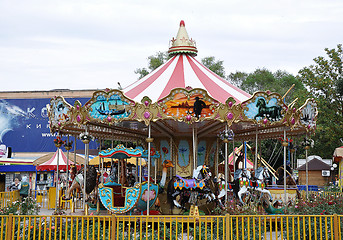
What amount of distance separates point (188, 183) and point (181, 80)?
3263mm

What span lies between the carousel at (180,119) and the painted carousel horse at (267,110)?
1.1 inches

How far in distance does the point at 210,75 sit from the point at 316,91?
530 inches

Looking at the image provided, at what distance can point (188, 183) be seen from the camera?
39.2ft

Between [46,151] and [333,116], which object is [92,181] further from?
[46,151]

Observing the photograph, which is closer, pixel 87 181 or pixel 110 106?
pixel 110 106

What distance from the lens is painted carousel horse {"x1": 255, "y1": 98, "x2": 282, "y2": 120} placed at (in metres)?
11.7

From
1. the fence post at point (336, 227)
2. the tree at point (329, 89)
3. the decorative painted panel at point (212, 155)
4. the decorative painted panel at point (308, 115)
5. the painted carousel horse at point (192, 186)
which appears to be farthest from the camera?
the tree at point (329, 89)

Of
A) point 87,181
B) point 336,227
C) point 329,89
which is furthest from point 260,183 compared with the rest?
point 329,89

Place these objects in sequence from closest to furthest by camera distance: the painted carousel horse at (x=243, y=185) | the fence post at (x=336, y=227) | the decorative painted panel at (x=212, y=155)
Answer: the fence post at (x=336, y=227)
the painted carousel horse at (x=243, y=185)
the decorative painted panel at (x=212, y=155)

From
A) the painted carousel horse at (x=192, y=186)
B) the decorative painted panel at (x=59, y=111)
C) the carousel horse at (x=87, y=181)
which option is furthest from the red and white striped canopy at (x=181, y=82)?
the carousel horse at (x=87, y=181)

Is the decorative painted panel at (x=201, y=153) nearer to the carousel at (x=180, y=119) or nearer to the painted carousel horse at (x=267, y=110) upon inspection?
the carousel at (x=180, y=119)

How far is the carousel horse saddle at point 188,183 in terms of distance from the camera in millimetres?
11883

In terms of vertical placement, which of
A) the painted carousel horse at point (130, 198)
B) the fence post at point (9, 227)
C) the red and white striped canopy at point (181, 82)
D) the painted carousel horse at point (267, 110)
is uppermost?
the red and white striped canopy at point (181, 82)

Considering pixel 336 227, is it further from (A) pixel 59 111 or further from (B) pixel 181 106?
(A) pixel 59 111
